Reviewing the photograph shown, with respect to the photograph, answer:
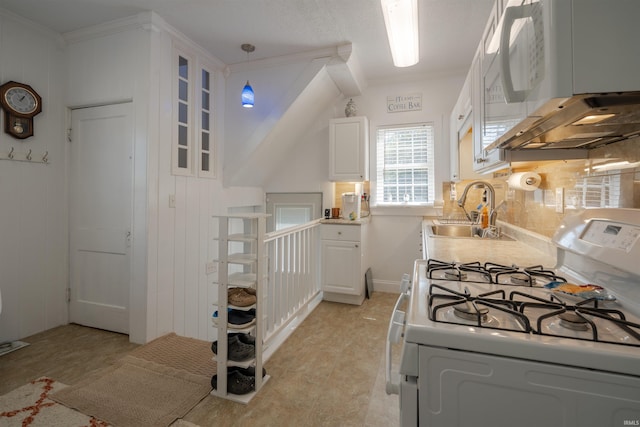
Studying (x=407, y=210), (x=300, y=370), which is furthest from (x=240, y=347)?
(x=407, y=210)

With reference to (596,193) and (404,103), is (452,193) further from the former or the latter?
(596,193)

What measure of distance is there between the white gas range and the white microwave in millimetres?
420

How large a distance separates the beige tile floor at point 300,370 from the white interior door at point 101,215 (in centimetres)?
25

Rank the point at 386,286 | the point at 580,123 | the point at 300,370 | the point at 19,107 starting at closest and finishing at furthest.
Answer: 1. the point at 580,123
2. the point at 300,370
3. the point at 19,107
4. the point at 386,286

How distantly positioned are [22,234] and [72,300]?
0.74 m

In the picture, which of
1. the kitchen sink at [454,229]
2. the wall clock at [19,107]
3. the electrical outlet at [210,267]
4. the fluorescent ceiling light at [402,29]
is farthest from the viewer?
the electrical outlet at [210,267]

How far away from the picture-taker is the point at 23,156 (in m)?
2.42

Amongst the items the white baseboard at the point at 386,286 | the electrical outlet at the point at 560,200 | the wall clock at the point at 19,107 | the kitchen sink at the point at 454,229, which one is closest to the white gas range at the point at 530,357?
the electrical outlet at the point at 560,200

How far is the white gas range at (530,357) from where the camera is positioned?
57 cm

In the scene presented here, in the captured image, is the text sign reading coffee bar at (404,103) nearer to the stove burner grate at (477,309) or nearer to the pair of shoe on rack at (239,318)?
the pair of shoe on rack at (239,318)

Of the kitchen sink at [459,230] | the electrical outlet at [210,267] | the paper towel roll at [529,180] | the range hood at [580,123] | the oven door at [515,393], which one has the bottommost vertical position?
the electrical outlet at [210,267]

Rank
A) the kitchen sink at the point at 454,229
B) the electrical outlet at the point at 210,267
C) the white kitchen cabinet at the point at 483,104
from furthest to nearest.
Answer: the electrical outlet at the point at 210,267 → the kitchen sink at the point at 454,229 → the white kitchen cabinet at the point at 483,104

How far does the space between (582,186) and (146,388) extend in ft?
8.71

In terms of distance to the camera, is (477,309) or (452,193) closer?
(477,309)
